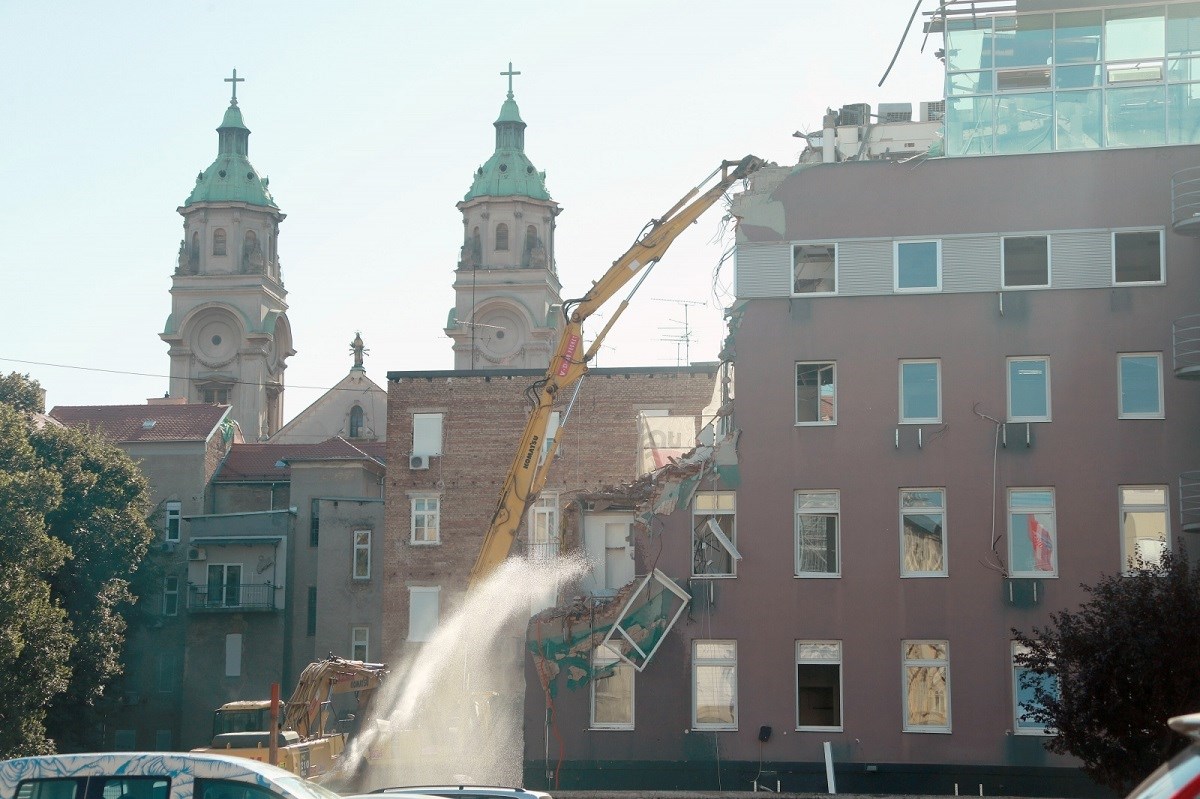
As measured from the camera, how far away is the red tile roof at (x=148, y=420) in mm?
63438

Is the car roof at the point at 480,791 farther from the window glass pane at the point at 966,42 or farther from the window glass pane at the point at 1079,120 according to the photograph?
the window glass pane at the point at 966,42

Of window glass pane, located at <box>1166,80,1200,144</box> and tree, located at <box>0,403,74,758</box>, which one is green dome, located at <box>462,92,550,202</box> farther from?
window glass pane, located at <box>1166,80,1200,144</box>

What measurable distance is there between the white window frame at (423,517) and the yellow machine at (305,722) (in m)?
15.1

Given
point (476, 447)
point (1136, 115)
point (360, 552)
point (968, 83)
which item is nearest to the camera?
point (1136, 115)

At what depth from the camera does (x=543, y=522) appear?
48688 millimetres

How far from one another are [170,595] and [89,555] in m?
10.7

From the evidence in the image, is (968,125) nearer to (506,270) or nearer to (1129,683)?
(1129,683)

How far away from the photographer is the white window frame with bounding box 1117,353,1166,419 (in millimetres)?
29000

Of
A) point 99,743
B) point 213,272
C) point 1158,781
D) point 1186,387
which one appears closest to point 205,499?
point 99,743

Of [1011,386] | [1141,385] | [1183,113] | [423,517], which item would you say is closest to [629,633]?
[1011,386]

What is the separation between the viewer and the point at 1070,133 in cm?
3008

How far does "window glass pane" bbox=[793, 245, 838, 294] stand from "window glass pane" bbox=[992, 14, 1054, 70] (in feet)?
17.1

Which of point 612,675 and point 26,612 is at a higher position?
point 26,612

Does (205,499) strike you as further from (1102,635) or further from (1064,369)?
(1102,635)
